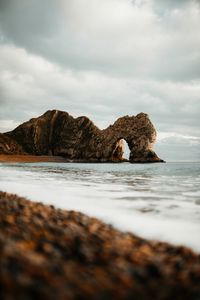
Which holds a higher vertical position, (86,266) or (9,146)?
(9,146)

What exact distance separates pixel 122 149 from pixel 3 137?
168 feet

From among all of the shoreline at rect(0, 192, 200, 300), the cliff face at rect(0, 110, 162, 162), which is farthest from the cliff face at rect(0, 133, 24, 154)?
Answer: the shoreline at rect(0, 192, 200, 300)

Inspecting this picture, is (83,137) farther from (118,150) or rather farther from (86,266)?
(86,266)

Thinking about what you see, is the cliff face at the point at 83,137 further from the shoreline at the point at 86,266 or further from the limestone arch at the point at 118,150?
the shoreline at the point at 86,266

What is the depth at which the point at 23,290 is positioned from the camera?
1857 millimetres

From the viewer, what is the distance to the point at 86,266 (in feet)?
8.12

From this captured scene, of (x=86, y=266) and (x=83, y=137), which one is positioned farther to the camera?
(x=83, y=137)

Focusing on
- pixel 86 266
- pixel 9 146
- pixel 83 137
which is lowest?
pixel 86 266

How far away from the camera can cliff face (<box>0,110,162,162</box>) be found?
8688 cm

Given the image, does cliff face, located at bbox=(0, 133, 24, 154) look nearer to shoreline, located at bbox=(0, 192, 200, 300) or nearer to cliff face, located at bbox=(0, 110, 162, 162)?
cliff face, located at bbox=(0, 110, 162, 162)


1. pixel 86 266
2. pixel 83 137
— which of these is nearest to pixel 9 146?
pixel 83 137

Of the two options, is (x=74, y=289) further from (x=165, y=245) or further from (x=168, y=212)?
(x=168, y=212)

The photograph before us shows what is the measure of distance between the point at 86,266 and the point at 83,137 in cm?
10399

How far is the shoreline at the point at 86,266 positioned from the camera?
1991 millimetres
